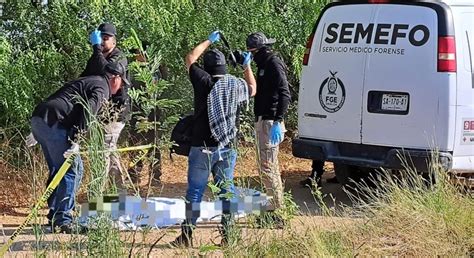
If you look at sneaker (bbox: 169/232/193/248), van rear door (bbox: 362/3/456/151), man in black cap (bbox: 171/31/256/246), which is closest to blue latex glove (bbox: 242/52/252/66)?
man in black cap (bbox: 171/31/256/246)

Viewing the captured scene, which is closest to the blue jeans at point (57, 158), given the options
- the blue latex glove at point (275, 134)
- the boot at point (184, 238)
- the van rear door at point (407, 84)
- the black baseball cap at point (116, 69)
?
the black baseball cap at point (116, 69)

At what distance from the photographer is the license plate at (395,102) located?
8352 millimetres

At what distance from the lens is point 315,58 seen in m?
9.11

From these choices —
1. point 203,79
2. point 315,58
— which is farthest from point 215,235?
point 315,58

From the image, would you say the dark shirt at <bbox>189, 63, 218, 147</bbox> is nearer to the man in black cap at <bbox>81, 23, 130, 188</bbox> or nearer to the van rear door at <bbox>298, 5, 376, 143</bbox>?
the man in black cap at <bbox>81, 23, 130, 188</bbox>

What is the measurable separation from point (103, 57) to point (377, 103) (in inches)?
104

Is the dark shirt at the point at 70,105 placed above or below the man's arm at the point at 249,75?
below

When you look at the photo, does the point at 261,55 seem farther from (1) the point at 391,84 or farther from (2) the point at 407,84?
(2) the point at 407,84

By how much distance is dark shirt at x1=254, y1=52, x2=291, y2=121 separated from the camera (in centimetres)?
836

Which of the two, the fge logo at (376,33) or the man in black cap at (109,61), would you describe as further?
the fge logo at (376,33)

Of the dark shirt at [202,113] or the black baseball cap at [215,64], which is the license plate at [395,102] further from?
the dark shirt at [202,113]

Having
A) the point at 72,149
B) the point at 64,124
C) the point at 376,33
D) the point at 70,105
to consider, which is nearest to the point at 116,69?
the point at 70,105

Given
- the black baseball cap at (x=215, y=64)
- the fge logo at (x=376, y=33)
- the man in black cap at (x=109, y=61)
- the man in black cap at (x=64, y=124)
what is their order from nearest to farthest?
the black baseball cap at (x=215, y=64), the man in black cap at (x=64, y=124), the man in black cap at (x=109, y=61), the fge logo at (x=376, y=33)

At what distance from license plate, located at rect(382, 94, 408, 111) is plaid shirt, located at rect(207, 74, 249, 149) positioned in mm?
2021
